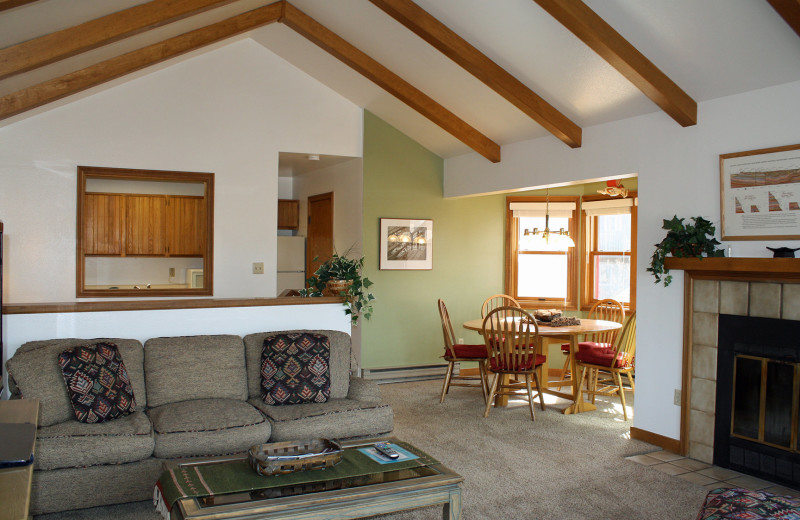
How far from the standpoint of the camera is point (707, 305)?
434 centimetres

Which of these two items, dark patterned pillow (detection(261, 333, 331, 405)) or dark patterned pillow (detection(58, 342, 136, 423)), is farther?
dark patterned pillow (detection(261, 333, 331, 405))

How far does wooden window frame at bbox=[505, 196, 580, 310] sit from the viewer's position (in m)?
7.53

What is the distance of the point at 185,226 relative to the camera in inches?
253

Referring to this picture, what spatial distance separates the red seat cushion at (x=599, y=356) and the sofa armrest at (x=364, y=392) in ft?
7.18

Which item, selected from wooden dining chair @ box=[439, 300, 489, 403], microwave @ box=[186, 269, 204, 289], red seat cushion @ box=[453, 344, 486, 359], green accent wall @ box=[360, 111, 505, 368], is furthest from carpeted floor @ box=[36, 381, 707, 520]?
microwave @ box=[186, 269, 204, 289]

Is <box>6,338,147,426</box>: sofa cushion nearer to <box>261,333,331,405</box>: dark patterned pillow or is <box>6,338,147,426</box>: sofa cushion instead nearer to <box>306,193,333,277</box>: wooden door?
<box>261,333,331,405</box>: dark patterned pillow

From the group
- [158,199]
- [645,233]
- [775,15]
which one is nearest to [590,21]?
[775,15]

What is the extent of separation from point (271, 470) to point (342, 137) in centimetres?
471

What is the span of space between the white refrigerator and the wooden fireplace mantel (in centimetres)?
481

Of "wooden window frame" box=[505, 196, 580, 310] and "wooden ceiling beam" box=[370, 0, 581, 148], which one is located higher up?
"wooden ceiling beam" box=[370, 0, 581, 148]

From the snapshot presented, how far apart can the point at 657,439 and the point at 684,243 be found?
1.46 meters

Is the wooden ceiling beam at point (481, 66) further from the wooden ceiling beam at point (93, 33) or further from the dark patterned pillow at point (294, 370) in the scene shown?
the dark patterned pillow at point (294, 370)

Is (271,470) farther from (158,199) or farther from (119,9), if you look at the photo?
(158,199)

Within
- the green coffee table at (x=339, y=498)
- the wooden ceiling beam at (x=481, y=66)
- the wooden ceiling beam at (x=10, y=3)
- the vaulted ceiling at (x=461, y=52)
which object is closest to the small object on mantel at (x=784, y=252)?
the vaulted ceiling at (x=461, y=52)
